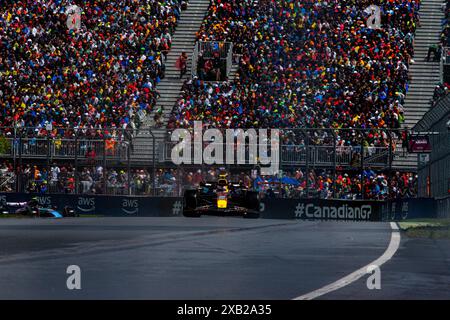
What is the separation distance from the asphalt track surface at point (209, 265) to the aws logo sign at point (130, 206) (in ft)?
62.9

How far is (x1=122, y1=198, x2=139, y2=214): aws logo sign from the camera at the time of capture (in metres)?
41.9

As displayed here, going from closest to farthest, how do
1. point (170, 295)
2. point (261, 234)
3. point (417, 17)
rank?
point (170, 295) → point (261, 234) → point (417, 17)

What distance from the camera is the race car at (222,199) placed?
3703cm

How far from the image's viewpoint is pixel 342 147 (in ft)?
132

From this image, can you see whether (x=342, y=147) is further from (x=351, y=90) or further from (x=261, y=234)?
(x=261, y=234)

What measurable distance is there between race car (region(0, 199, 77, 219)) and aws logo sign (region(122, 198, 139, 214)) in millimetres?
1824

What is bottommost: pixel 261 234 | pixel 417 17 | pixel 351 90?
pixel 261 234

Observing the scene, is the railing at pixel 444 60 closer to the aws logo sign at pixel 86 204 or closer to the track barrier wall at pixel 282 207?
the track barrier wall at pixel 282 207

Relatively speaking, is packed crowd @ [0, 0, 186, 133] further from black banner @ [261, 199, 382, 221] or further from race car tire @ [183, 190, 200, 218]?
race car tire @ [183, 190, 200, 218]

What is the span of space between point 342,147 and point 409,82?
11.4 m

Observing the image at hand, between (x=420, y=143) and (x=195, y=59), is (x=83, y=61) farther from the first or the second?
(x=420, y=143)

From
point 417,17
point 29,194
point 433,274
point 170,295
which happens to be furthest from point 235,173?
point 170,295

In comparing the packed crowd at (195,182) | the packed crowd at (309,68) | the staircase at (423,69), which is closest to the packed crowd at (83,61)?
the packed crowd at (309,68)
